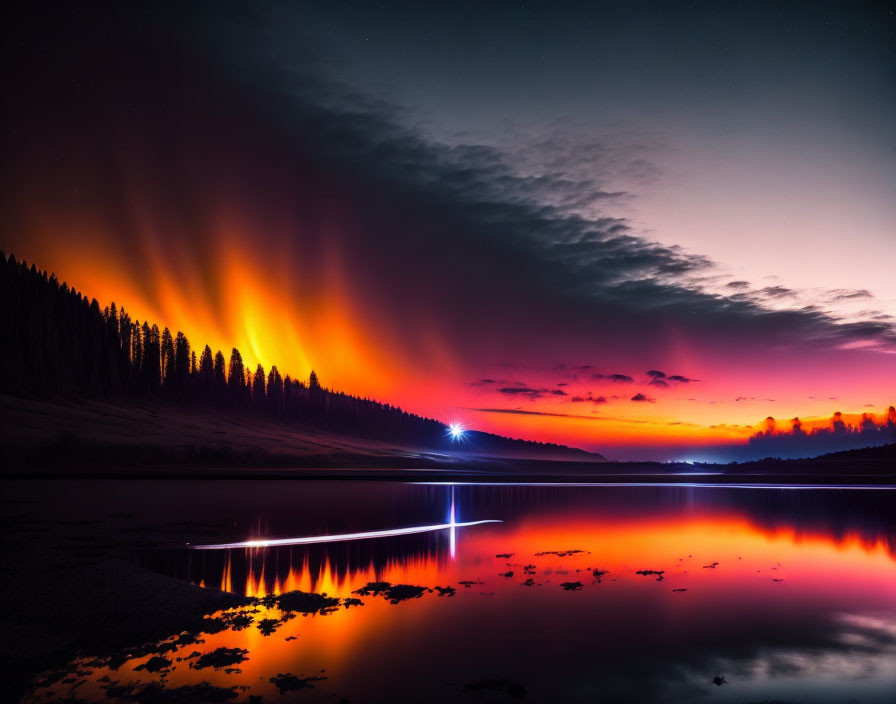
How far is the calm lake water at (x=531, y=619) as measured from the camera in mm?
13508

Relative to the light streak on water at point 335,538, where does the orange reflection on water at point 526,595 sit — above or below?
below

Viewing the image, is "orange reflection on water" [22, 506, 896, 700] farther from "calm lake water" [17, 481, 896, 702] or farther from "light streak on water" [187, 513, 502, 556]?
"light streak on water" [187, 513, 502, 556]

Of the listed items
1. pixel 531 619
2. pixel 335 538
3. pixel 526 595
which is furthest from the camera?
pixel 335 538

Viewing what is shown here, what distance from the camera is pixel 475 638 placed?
16984 millimetres

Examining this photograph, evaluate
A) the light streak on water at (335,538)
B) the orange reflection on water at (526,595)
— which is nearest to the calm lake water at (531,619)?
the orange reflection on water at (526,595)

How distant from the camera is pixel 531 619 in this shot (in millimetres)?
19016

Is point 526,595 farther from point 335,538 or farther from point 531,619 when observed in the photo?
point 335,538

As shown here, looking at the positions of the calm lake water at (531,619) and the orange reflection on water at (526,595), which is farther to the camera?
the orange reflection on water at (526,595)

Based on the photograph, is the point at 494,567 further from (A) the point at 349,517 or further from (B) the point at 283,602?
(A) the point at 349,517


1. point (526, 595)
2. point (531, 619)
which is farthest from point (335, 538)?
point (531, 619)

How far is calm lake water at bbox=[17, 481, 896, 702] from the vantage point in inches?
532

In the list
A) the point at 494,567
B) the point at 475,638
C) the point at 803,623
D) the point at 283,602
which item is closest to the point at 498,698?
the point at 475,638

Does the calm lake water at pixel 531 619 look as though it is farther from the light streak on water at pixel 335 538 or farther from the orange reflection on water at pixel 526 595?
the light streak on water at pixel 335 538

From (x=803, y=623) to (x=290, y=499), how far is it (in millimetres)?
53904
